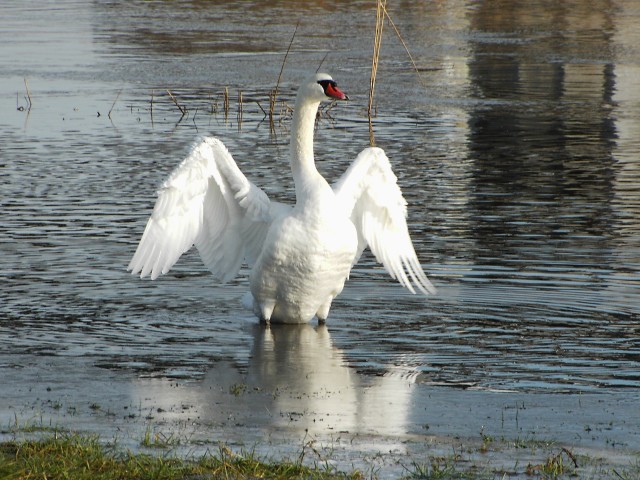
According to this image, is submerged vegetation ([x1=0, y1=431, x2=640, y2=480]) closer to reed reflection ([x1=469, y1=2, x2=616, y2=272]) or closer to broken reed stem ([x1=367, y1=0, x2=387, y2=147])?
reed reflection ([x1=469, y1=2, x2=616, y2=272])

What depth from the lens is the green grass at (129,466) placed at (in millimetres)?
4926

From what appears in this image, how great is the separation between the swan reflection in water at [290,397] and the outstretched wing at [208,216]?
3.16ft

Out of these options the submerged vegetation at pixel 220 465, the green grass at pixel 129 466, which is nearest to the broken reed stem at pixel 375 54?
the submerged vegetation at pixel 220 465

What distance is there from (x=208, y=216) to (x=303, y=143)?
2.78ft

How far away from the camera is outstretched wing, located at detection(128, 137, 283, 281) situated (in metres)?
8.38

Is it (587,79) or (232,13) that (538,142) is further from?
(232,13)

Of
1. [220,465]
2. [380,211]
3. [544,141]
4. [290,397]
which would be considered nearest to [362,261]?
[380,211]

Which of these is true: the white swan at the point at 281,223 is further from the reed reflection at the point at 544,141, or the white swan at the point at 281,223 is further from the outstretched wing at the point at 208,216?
the reed reflection at the point at 544,141

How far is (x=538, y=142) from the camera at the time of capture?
57.0 ft

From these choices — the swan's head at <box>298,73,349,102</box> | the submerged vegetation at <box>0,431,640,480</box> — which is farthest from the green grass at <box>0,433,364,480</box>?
the swan's head at <box>298,73,349,102</box>

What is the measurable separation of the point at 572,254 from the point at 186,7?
2935cm

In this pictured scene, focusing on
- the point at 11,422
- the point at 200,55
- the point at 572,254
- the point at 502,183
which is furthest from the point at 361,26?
the point at 11,422

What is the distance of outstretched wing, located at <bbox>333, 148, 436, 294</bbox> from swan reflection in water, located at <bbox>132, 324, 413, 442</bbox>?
1.28 metres

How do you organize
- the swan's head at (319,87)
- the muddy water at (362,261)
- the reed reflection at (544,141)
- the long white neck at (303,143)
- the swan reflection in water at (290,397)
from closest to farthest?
1. the swan reflection in water at (290,397)
2. the muddy water at (362,261)
3. the long white neck at (303,143)
4. the swan's head at (319,87)
5. the reed reflection at (544,141)
